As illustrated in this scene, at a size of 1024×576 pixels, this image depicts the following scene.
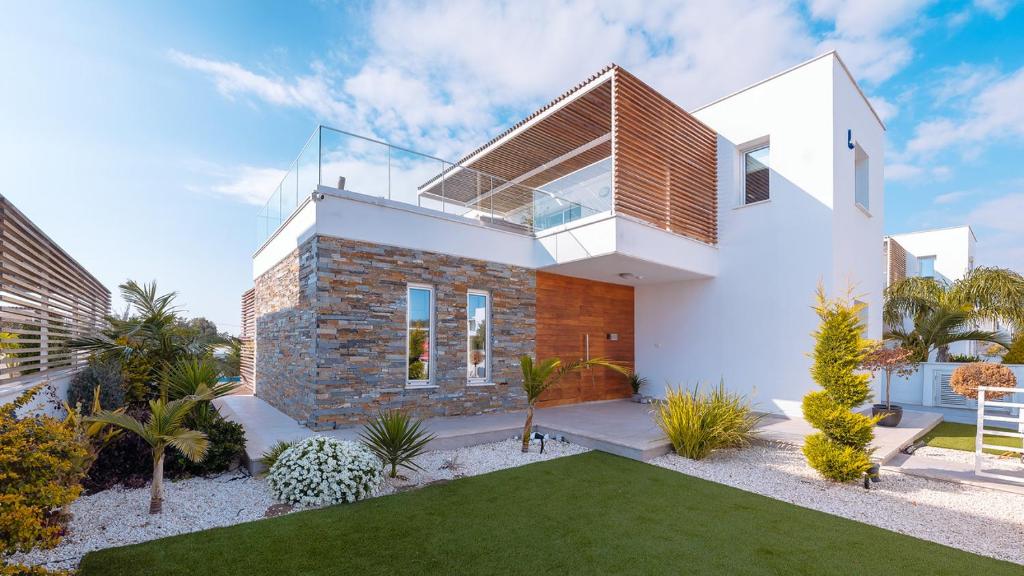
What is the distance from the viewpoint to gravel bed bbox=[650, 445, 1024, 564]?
172 inches

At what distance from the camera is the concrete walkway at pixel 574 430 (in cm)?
699

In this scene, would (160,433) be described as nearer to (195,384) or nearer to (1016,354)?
(195,384)

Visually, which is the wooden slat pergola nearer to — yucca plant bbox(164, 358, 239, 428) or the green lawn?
yucca plant bbox(164, 358, 239, 428)

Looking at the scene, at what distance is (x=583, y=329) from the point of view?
11.4 metres

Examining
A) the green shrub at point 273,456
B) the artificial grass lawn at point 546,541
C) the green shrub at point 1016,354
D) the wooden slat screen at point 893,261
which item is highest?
the wooden slat screen at point 893,261

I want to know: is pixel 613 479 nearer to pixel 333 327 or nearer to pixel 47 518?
pixel 333 327

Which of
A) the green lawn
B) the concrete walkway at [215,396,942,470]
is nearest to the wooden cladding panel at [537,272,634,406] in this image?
the concrete walkway at [215,396,942,470]

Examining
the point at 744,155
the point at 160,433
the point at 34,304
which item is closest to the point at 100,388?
the point at 34,304

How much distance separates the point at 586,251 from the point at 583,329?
290cm

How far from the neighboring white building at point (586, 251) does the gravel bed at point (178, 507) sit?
202 centimetres

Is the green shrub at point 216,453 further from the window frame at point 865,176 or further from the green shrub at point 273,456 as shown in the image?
the window frame at point 865,176

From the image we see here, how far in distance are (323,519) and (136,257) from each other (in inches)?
386

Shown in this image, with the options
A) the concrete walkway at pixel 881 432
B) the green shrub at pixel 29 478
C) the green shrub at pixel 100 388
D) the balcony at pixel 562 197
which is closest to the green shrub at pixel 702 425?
the concrete walkway at pixel 881 432

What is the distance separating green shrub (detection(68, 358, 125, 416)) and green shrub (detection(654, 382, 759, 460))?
328 inches
